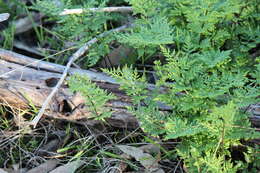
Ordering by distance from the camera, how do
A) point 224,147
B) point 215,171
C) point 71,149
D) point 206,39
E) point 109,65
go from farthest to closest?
point 109,65 < point 71,149 < point 206,39 < point 224,147 < point 215,171

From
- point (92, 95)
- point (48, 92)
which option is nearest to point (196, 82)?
point (92, 95)

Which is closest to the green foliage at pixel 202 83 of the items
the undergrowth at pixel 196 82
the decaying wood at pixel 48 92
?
the undergrowth at pixel 196 82

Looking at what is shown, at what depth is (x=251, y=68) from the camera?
266cm

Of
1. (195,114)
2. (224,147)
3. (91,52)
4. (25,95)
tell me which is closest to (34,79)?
(25,95)

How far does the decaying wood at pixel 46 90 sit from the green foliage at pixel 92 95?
17 cm

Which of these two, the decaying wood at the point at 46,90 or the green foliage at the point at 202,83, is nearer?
the green foliage at the point at 202,83

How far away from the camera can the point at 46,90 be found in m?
2.78

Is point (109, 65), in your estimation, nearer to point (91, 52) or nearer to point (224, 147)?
point (91, 52)

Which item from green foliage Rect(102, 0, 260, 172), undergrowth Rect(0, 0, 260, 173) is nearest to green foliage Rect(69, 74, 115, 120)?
undergrowth Rect(0, 0, 260, 173)

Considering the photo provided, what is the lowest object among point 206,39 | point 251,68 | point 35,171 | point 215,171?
point 35,171

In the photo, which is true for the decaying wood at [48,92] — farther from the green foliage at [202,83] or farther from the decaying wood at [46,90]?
the green foliage at [202,83]

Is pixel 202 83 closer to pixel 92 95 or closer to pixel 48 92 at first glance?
pixel 92 95

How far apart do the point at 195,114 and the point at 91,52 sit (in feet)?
3.15

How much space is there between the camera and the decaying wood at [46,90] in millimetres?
2715
